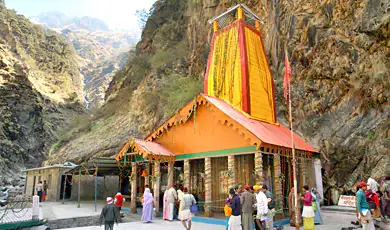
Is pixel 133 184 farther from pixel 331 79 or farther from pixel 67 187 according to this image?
pixel 331 79

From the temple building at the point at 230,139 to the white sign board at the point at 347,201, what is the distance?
1437 millimetres

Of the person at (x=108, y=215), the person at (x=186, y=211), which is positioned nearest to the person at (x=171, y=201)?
the person at (x=186, y=211)

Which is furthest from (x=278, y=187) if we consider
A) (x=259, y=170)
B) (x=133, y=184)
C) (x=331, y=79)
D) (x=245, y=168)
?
(x=331, y=79)

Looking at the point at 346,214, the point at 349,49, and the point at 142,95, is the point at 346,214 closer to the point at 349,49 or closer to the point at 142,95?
the point at 349,49

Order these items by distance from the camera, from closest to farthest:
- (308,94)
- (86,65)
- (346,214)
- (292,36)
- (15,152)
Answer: (346,214)
(308,94)
(292,36)
(15,152)
(86,65)

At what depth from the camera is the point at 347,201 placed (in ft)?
49.0

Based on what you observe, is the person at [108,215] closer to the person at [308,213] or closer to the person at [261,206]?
the person at [261,206]

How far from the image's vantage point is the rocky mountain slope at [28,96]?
47906mm

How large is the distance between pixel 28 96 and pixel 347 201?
167 ft

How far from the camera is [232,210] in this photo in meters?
8.81

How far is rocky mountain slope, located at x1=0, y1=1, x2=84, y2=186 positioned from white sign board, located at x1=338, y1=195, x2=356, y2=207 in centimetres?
4297

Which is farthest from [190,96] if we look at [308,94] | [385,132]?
[385,132]

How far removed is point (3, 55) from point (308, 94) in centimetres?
4987

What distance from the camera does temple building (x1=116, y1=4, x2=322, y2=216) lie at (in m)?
12.1
